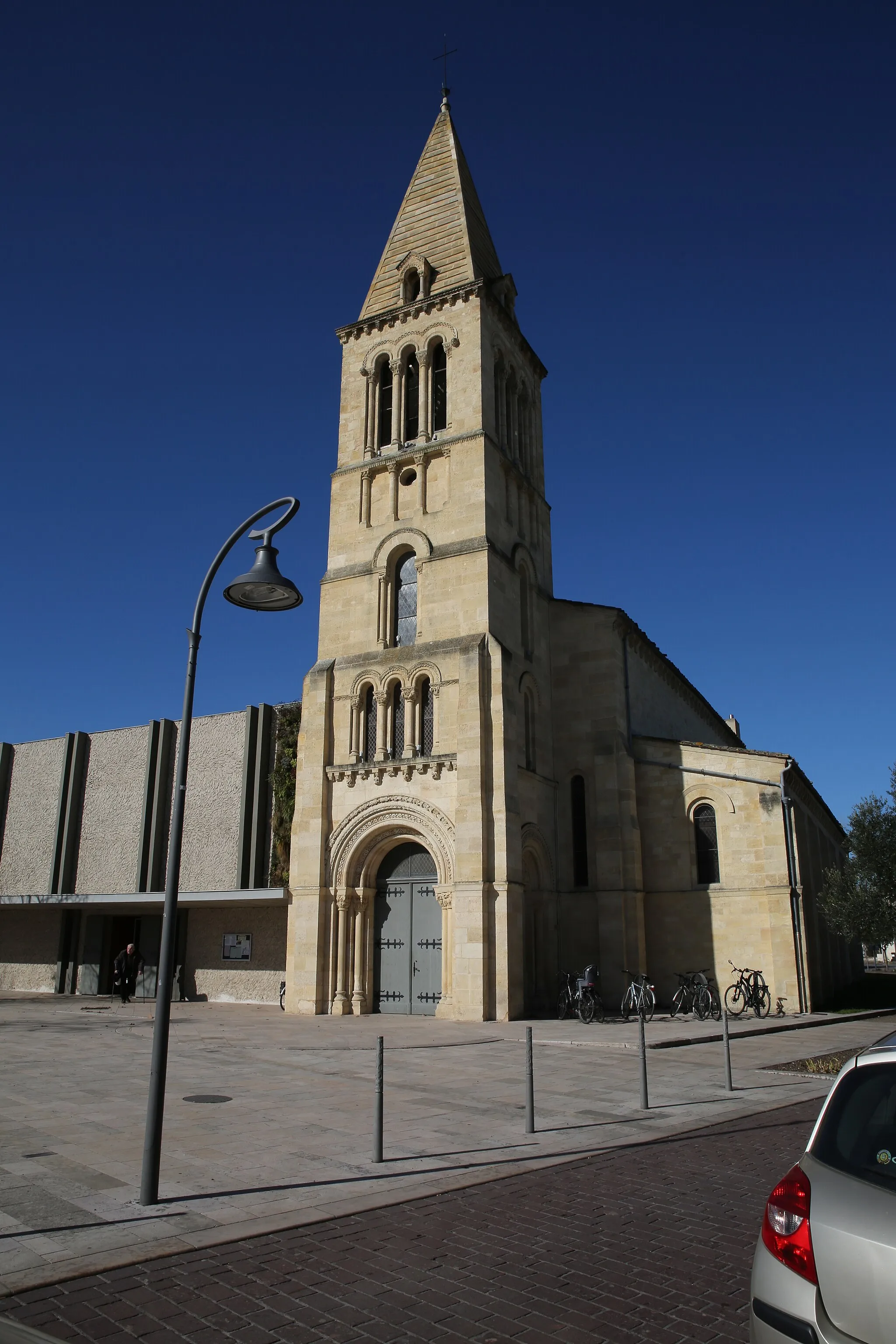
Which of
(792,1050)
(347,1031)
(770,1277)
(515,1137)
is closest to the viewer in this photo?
(770,1277)

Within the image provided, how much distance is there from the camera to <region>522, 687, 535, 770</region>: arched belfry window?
25.6m

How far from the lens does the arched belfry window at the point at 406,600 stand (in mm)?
26141

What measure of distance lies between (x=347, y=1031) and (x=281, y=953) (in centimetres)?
932

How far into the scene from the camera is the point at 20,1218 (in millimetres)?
6387

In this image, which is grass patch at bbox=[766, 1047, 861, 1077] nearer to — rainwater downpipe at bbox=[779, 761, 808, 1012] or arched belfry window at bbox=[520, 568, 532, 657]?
rainwater downpipe at bbox=[779, 761, 808, 1012]

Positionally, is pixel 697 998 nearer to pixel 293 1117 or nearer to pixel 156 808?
pixel 293 1117

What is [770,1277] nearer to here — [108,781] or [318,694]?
[318,694]

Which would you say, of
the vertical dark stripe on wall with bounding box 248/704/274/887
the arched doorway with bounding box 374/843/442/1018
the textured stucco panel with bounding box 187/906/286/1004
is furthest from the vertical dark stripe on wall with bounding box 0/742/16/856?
the arched doorway with bounding box 374/843/442/1018

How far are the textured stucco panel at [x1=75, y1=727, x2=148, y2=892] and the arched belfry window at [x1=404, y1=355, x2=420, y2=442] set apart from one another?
554 inches

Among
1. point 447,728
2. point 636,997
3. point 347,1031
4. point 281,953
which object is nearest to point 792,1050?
point 636,997

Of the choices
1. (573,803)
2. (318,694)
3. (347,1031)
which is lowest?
(347,1031)

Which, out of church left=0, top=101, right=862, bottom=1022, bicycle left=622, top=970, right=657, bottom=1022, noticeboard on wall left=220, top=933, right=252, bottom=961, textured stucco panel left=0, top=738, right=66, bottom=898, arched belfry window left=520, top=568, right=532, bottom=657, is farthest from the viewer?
textured stucco panel left=0, top=738, right=66, bottom=898

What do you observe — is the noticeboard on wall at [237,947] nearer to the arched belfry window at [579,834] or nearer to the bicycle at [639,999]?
the arched belfry window at [579,834]

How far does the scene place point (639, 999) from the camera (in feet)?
68.5
